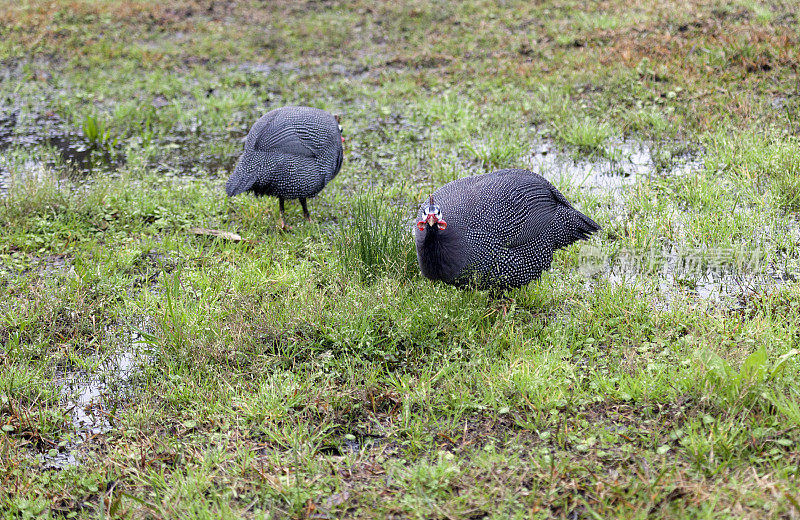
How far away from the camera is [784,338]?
395 cm

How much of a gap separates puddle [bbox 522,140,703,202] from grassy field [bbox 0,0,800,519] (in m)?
0.04

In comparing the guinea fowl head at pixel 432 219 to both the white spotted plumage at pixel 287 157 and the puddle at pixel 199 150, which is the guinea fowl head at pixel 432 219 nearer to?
the white spotted plumage at pixel 287 157

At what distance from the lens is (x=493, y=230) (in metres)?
4.43

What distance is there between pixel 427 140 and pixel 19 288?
435 cm

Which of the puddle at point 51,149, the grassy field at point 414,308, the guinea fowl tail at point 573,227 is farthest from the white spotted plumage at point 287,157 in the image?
the puddle at point 51,149

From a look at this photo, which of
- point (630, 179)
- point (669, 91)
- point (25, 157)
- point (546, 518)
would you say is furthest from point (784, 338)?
point (25, 157)

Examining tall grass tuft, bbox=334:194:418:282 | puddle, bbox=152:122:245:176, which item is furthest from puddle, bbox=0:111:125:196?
tall grass tuft, bbox=334:194:418:282

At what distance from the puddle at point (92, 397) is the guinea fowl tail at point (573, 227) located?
2832 mm

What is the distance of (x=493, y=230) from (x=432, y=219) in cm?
51

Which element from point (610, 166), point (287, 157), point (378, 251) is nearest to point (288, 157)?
point (287, 157)

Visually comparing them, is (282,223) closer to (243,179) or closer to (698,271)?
(243,179)

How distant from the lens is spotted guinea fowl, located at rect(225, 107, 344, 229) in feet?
18.7

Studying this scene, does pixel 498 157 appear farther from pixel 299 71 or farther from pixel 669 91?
pixel 299 71

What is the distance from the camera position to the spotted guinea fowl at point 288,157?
5707 millimetres
